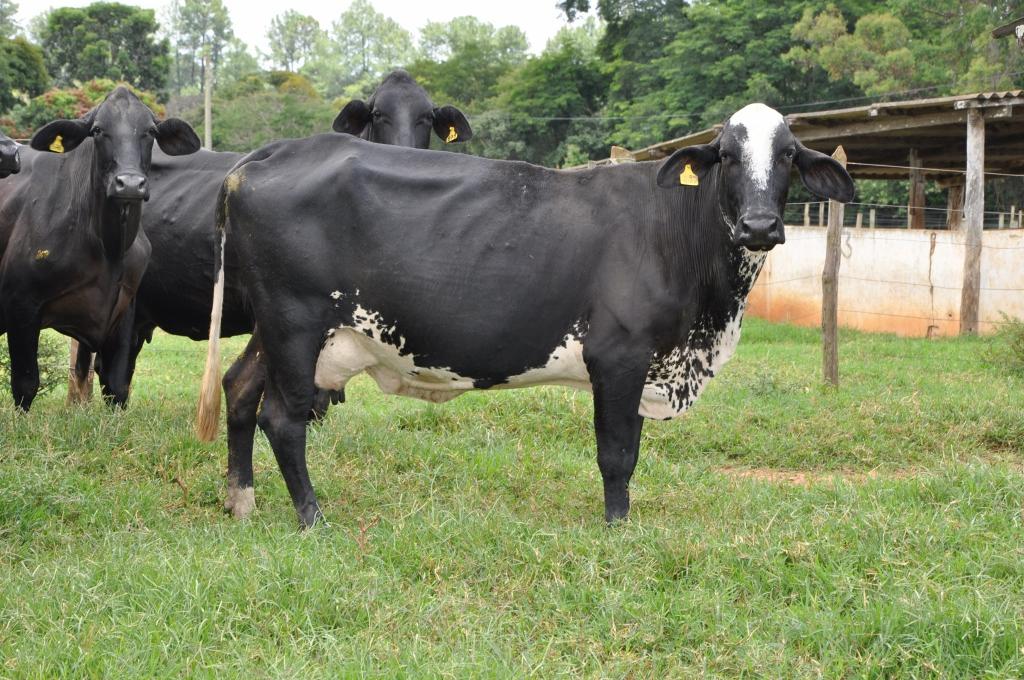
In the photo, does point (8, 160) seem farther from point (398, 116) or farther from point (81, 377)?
point (398, 116)

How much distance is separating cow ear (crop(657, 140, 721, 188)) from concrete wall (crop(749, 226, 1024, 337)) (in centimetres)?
985

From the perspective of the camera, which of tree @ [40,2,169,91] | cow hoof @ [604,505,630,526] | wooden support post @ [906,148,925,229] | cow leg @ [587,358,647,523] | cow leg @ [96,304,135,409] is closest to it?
cow leg @ [587,358,647,523]

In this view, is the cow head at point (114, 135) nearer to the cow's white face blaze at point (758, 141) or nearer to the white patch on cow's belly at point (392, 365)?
the white patch on cow's belly at point (392, 365)

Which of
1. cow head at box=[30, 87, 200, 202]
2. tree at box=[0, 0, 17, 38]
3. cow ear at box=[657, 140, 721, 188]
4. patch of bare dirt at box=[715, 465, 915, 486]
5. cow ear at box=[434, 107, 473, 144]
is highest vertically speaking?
tree at box=[0, 0, 17, 38]

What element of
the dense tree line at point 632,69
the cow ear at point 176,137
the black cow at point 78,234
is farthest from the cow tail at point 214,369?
the dense tree line at point 632,69

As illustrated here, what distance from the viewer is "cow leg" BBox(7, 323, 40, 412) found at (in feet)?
22.0

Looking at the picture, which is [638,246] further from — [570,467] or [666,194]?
[570,467]

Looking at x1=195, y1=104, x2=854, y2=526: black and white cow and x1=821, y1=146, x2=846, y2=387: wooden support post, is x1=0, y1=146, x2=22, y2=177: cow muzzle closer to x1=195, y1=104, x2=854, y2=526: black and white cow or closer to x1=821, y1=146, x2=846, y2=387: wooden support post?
x1=195, y1=104, x2=854, y2=526: black and white cow

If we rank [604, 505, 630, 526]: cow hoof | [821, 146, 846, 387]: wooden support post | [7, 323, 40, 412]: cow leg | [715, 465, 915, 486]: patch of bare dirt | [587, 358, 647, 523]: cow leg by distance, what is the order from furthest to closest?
[821, 146, 846, 387]: wooden support post, [7, 323, 40, 412]: cow leg, [715, 465, 915, 486]: patch of bare dirt, [604, 505, 630, 526]: cow hoof, [587, 358, 647, 523]: cow leg

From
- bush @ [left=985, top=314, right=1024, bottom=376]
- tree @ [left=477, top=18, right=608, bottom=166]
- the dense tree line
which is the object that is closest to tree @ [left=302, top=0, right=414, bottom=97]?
the dense tree line

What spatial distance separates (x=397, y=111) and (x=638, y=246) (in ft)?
10.7

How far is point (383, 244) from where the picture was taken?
16.5ft

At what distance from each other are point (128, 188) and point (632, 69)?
39.6 metres

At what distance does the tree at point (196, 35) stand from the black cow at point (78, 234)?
370 feet
